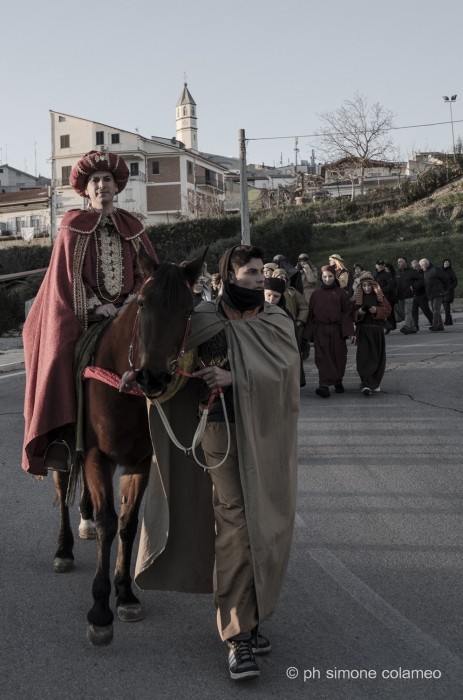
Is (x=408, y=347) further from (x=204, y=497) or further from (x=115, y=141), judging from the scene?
(x=115, y=141)

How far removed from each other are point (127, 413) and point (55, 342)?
77 cm

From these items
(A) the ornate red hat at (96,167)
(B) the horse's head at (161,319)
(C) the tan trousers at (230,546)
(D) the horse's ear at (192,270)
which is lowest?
(C) the tan trousers at (230,546)

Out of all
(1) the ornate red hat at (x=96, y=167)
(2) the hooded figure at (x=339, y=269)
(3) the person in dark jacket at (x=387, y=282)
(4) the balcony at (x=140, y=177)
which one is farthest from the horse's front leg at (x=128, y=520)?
(4) the balcony at (x=140, y=177)

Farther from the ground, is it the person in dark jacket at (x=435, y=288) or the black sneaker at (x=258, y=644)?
the person in dark jacket at (x=435, y=288)

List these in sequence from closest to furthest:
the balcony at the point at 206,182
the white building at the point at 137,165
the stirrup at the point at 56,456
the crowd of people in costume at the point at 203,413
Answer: the crowd of people in costume at the point at 203,413, the stirrup at the point at 56,456, the white building at the point at 137,165, the balcony at the point at 206,182

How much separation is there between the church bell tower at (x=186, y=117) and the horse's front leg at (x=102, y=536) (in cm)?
12088

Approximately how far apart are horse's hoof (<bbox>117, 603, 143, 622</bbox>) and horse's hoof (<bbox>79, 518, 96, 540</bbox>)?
1514mm

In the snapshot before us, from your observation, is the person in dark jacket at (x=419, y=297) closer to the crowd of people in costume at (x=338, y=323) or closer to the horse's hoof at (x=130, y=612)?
the crowd of people in costume at (x=338, y=323)

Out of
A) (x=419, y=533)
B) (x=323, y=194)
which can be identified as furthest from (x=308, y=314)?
(x=323, y=194)

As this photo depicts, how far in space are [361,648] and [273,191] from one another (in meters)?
66.2

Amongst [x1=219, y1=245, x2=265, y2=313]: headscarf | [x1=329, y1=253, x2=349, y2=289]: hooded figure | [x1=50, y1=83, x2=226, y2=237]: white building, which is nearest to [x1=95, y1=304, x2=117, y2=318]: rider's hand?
[x1=219, y1=245, x2=265, y2=313]: headscarf

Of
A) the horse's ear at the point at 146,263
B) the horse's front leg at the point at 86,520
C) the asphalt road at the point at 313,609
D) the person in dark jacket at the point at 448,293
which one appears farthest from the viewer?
the person in dark jacket at the point at 448,293

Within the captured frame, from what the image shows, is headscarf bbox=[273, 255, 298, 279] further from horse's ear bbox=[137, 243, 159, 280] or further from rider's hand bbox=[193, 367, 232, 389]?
rider's hand bbox=[193, 367, 232, 389]

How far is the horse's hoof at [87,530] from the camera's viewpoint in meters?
6.03
